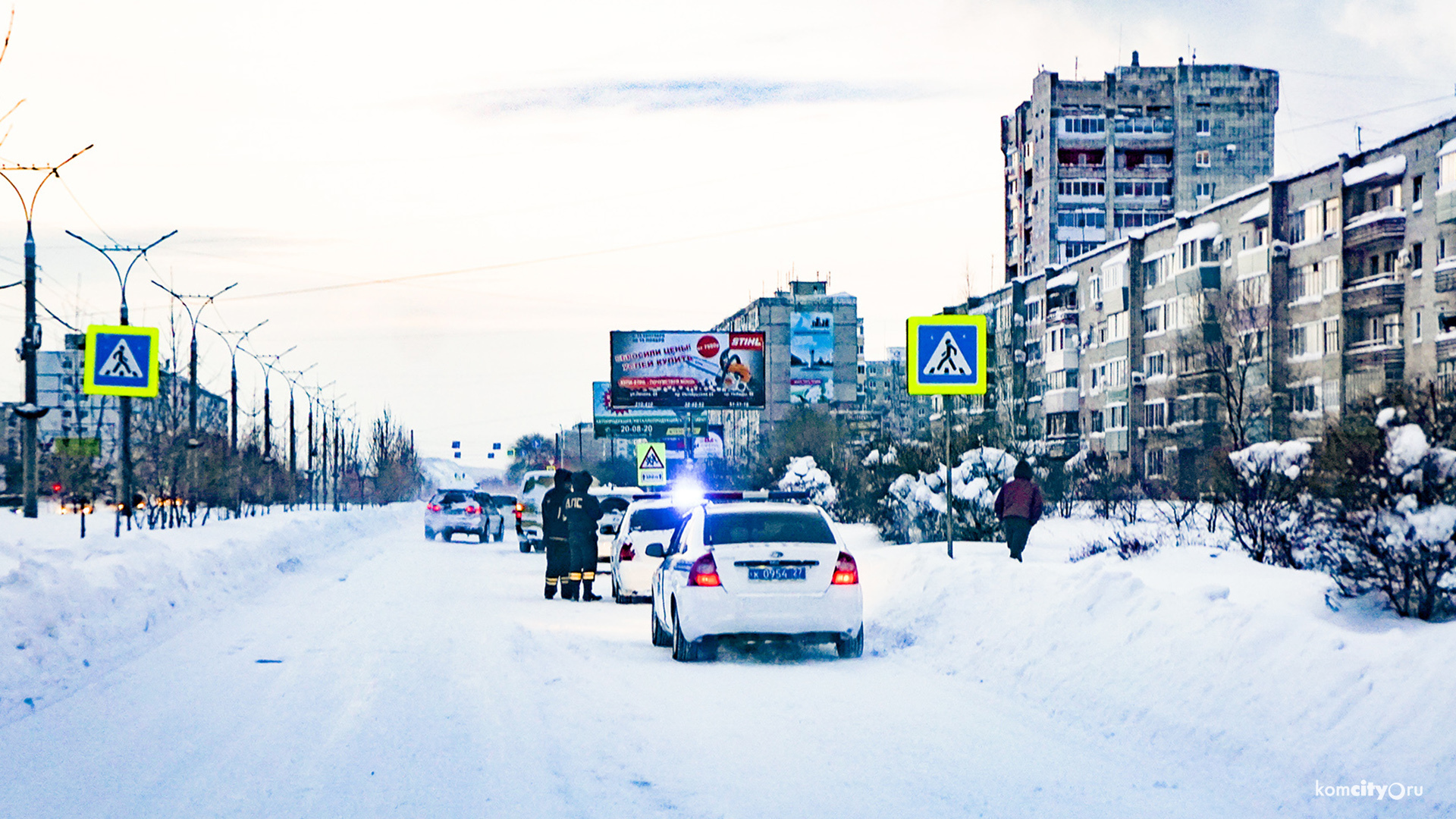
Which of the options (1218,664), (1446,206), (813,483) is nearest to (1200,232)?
(1446,206)

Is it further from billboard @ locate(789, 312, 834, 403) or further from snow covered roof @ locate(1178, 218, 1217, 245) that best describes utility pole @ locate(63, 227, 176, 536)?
billboard @ locate(789, 312, 834, 403)

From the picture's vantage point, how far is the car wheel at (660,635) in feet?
49.0

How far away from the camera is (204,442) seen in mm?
55250

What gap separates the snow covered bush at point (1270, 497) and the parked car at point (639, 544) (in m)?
7.45

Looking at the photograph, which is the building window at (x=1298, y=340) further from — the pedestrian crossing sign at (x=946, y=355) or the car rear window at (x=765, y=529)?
the car rear window at (x=765, y=529)

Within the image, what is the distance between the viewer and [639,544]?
21219mm

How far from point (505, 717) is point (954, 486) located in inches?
821

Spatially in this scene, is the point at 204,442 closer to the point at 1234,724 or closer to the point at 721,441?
the point at 721,441

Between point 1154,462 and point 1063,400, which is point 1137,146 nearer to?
point 1063,400

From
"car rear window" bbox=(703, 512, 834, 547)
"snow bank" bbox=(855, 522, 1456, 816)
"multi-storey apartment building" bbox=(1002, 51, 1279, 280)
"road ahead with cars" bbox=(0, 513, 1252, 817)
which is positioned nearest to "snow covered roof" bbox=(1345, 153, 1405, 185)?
"snow bank" bbox=(855, 522, 1456, 816)

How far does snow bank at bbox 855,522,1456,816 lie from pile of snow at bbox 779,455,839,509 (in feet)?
85.2

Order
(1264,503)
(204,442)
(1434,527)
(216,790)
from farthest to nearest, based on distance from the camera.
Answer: (204,442) → (1264,503) → (1434,527) → (216,790)

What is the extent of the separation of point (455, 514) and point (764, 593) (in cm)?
3660

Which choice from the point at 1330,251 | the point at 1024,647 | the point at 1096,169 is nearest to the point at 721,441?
the point at 1330,251
